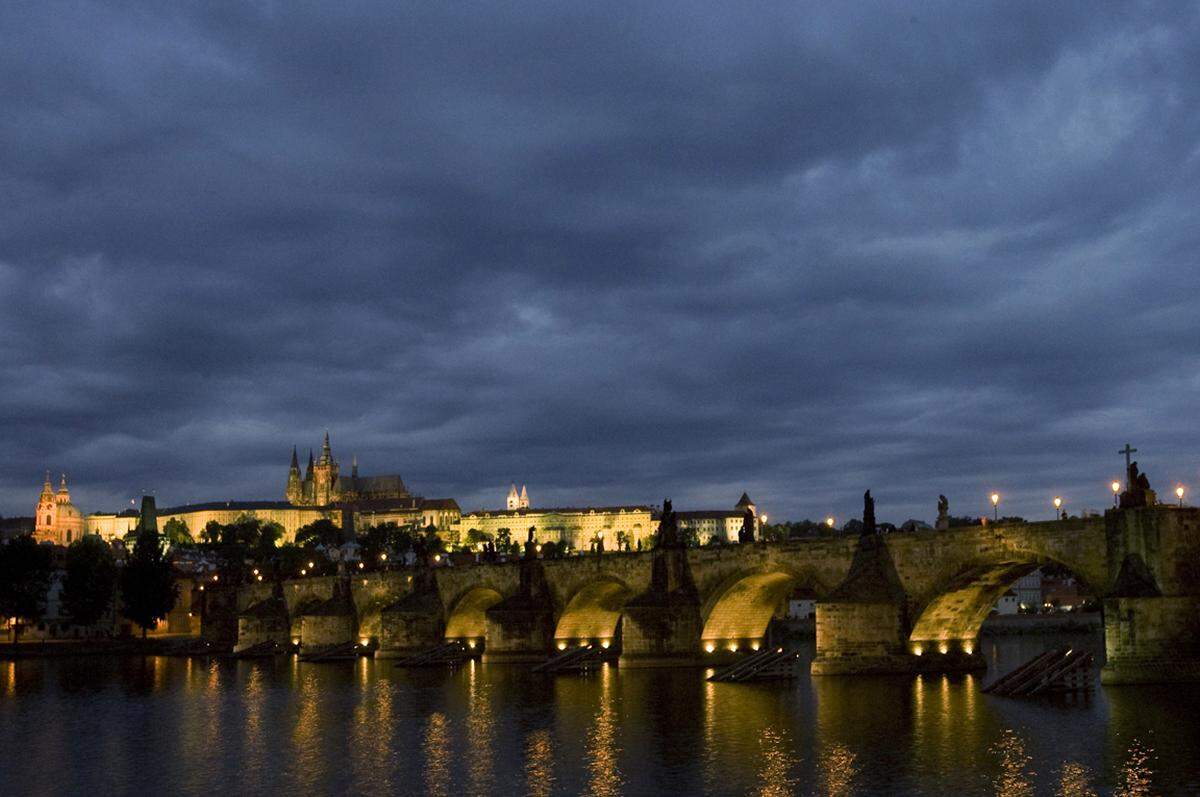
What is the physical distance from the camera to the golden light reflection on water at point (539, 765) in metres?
27.9

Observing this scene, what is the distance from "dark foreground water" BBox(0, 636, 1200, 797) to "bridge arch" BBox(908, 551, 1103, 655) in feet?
8.87

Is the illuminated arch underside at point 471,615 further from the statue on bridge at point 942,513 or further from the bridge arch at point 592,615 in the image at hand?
the statue on bridge at point 942,513

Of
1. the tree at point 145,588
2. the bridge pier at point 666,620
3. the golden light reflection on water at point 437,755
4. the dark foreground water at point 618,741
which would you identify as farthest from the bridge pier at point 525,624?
the tree at point 145,588

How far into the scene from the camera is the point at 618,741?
35.5 m

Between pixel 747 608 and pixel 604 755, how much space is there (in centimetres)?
3315

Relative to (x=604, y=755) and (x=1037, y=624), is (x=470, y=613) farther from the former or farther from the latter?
(x=1037, y=624)

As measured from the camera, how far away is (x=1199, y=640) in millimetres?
41938

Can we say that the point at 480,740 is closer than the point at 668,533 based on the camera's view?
Yes

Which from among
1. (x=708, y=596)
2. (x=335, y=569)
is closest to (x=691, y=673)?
(x=708, y=596)

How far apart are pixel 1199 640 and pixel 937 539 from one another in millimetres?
11359

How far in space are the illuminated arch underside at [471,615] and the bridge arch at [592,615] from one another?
777 centimetres

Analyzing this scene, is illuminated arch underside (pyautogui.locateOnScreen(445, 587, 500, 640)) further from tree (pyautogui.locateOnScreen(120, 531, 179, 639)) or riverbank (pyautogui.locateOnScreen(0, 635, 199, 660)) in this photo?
tree (pyautogui.locateOnScreen(120, 531, 179, 639))

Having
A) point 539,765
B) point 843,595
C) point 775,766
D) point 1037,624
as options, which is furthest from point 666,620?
point 1037,624

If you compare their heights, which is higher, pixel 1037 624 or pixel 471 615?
pixel 471 615
